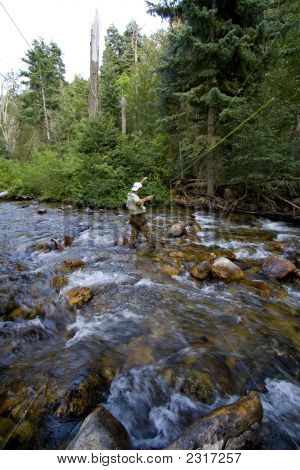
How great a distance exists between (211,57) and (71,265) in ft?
32.7

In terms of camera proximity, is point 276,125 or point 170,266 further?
point 276,125

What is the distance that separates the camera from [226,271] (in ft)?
18.7

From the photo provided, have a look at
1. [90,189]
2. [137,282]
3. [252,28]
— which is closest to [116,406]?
[137,282]

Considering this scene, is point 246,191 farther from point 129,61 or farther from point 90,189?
point 129,61

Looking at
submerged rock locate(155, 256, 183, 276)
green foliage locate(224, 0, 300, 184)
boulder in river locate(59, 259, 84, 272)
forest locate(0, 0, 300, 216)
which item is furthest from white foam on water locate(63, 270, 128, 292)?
green foliage locate(224, 0, 300, 184)

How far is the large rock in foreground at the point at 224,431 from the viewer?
2.22 m

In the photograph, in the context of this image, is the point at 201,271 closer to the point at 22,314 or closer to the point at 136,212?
the point at 136,212

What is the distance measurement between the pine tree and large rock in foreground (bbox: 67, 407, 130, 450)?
34.2ft

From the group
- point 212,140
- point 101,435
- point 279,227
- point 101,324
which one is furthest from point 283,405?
point 212,140

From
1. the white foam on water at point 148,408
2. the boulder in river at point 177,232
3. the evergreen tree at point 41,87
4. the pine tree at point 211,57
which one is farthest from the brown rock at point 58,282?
the evergreen tree at point 41,87

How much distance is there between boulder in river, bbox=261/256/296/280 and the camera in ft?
18.7

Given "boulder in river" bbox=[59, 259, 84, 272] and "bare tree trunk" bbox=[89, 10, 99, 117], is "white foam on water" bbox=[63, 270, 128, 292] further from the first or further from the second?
"bare tree trunk" bbox=[89, 10, 99, 117]

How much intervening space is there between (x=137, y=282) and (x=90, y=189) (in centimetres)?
950

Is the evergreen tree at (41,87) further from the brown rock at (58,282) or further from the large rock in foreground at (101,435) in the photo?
the large rock in foreground at (101,435)
